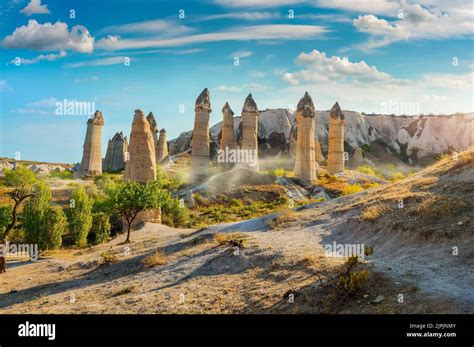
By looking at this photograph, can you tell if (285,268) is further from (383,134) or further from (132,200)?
(383,134)

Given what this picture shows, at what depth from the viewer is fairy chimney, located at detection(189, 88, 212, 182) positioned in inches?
1549

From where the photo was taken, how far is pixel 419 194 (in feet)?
50.0

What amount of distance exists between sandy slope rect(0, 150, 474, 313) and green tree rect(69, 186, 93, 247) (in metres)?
3.55

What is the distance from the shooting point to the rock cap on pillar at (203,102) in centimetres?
3928

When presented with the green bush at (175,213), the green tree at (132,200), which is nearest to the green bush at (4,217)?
the green tree at (132,200)

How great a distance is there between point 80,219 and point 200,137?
54.6 feet

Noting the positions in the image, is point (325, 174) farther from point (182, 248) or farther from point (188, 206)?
point (182, 248)

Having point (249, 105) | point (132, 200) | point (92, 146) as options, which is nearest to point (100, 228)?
point (132, 200)

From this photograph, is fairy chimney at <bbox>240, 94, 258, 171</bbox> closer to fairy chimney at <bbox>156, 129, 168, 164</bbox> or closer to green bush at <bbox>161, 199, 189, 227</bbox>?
green bush at <bbox>161, 199, 189, 227</bbox>

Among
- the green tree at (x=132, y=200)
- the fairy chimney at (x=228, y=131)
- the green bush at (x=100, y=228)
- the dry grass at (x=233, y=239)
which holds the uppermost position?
the fairy chimney at (x=228, y=131)

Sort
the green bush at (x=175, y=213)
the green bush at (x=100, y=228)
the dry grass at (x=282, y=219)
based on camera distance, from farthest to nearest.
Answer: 1. the green bush at (x=175, y=213)
2. the green bush at (x=100, y=228)
3. the dry grass at (x=282, y=219)

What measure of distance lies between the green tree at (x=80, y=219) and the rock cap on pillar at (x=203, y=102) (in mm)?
16349

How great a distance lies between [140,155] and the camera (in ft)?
85.7

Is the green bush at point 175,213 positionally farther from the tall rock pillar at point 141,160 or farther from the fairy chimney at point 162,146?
the fairy chimney at point 162,146
